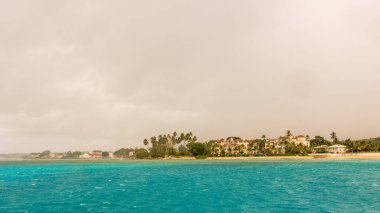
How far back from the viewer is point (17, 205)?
42688 millimetres

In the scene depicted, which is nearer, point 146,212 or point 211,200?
point 146,212

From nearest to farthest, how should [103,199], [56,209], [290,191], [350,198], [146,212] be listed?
[146,212], [56,209], [350,198], [103,199], [290,191]

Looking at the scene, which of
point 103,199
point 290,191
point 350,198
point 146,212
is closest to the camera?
Answer: point 146,212

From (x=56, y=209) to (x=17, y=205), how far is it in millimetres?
7512

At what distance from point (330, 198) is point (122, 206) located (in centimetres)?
2585

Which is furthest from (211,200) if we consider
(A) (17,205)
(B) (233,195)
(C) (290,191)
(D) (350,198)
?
(A) (17,205)

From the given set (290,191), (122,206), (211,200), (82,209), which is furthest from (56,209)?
(290,191)

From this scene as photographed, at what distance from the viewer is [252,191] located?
51.5 m

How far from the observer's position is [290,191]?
5025 centimetres

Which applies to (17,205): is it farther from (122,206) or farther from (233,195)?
(233,195)

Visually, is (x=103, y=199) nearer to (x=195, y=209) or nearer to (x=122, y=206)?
(x=122, y=206)

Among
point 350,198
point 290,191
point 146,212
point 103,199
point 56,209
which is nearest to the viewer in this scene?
point 146,212

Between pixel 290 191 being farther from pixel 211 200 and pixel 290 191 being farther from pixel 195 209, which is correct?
pixel 195 209

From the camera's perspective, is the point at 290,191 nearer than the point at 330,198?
No
